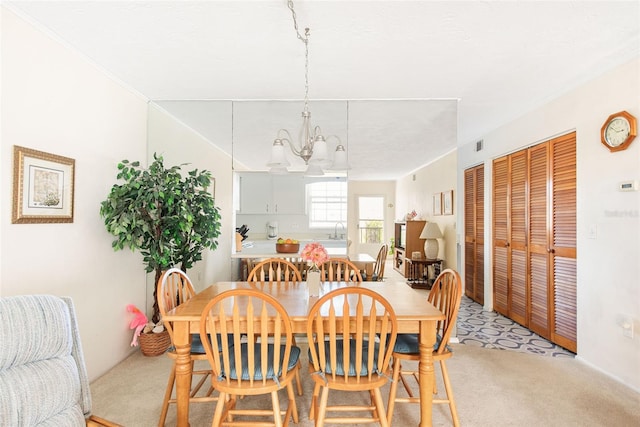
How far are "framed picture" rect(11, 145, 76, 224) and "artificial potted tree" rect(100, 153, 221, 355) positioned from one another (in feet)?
0.99

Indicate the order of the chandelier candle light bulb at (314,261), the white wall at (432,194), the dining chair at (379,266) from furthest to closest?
the white wall at (432,194)
the dining chair at (379,266)
the chandelier candle light bulb at (314,261)

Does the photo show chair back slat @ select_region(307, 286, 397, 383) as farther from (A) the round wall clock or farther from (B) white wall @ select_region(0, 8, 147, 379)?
(A) the round wall clock

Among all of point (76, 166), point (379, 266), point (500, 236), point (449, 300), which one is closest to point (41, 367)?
point (76, 166)

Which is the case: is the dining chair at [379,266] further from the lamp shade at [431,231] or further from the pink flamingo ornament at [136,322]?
the pink flamingo ornament at [136,322]

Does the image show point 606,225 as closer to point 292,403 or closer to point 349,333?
point 349,333

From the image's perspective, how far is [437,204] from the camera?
4152mm

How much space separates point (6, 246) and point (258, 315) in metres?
1.51

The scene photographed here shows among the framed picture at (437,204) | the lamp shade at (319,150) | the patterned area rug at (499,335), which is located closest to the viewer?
the lamp shade at (319,150)

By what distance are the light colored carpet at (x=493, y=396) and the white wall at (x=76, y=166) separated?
40 cm

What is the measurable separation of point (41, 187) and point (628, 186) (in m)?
4.03

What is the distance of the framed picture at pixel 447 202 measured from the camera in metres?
3.77

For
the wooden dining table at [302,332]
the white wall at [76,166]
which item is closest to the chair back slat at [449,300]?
the wooden dining table at [302,332]

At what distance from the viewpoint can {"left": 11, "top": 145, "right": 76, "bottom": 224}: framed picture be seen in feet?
6.38

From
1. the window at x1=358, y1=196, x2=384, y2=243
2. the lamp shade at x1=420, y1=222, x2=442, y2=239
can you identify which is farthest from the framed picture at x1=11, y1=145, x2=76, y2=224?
the lamp shade at x1=420, y1=222, x2=442, y2=239
